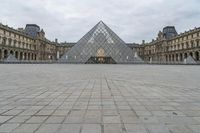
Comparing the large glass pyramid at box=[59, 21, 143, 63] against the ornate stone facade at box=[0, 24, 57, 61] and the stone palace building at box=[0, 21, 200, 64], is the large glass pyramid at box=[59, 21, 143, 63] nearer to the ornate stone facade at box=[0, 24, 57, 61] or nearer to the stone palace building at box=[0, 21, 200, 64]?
the stone palace building at box=[0, 21, 200, 64]

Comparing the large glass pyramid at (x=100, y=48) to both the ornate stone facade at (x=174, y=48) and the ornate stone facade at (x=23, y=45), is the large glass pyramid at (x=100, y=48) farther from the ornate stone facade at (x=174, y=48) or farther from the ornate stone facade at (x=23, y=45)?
the ornate stone facade at (x=23, y=45)

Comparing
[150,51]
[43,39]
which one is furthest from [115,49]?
[150,51]

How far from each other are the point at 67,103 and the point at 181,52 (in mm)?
66403

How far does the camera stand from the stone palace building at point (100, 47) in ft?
137

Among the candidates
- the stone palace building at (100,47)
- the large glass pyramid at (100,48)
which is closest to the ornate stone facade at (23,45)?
the stone palace building at (100,47)

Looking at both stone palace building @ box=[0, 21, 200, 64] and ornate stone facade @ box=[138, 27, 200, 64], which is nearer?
stone palace building @ box=[0, 21, 200, 64]

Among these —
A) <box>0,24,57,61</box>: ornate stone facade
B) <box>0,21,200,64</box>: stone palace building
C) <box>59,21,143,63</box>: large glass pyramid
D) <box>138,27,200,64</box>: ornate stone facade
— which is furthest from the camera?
<box>138,27,200,64</box>: ornate stone facade

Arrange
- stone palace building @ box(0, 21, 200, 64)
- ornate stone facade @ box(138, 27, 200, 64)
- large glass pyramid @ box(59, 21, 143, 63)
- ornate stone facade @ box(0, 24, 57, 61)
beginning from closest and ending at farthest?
large glass pyramid @ box(59, 21, 143, 63) < stone palace building @ box(0, 21, 200, 64) < ornate stone facade @ box(0, 24, 57, 61) < ornate stone facade @ box(138, 27, 200, 64)

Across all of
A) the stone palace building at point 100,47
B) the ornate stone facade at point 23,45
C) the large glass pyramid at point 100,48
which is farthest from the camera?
the ornate stone facade at point 23,45

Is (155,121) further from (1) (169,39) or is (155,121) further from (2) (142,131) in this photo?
(1) (169,39)

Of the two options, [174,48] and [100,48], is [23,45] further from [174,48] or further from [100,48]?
[174,48]

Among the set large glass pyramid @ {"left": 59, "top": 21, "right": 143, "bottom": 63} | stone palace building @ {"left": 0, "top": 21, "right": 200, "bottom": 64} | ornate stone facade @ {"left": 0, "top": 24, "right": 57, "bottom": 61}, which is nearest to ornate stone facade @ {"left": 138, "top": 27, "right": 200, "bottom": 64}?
stone palace building @ {"left": 0, "top": 21, "right": 200, "bottom": 64}

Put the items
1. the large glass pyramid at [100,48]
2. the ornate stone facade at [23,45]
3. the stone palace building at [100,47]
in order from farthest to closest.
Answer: the ornate stone facade at [23,45] → the stone palace building at [100,47] → the large glass pyramid at [100,48]

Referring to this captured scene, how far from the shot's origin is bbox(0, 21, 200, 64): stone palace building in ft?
137
